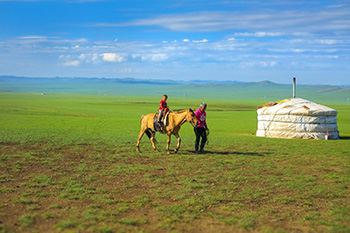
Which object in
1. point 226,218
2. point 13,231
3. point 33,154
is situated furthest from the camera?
point 33,154

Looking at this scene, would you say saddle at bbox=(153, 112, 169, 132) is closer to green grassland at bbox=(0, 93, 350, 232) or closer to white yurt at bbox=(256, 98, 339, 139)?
green grassland at bbox=(0, 93, 350, 232)

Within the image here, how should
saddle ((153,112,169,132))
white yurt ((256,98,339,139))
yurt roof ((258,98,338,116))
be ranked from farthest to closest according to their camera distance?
white yurt ((256,98,339,139)) < yurt roof ((258,98,338,116)) < saddle ((153,112,169,132))

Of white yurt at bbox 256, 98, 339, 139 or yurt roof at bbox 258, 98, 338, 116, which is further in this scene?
white yurt at bbox 256, 98, 339, 139

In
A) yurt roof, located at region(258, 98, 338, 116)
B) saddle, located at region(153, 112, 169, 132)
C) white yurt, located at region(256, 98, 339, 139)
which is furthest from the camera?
white yurt, located at region(256, 98, 339, 139)

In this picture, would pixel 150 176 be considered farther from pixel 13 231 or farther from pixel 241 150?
pixel 241 150

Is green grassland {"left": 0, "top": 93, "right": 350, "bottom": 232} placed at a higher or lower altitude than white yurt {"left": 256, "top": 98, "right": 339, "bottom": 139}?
lower

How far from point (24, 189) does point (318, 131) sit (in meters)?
14.1

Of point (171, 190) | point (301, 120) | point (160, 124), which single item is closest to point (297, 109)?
point (301, 120)

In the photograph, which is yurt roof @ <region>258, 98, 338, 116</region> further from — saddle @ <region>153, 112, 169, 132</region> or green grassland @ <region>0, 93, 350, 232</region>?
saddle @ <region>153, 112, 169, 132</region>

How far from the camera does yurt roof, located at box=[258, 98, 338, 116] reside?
62.1ft

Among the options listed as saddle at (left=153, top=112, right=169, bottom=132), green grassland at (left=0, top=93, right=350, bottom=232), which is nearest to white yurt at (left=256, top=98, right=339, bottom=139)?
green grassland at (left=0, top=93, right=350, bottom=232)

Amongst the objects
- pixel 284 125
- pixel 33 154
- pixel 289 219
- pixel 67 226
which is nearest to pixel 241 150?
pixel 284 125

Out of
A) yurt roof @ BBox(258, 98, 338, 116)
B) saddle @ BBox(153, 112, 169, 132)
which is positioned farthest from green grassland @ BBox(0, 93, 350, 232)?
yurt roof @ BBox(258, 98, 338, 116)

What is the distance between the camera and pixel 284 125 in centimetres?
1962
